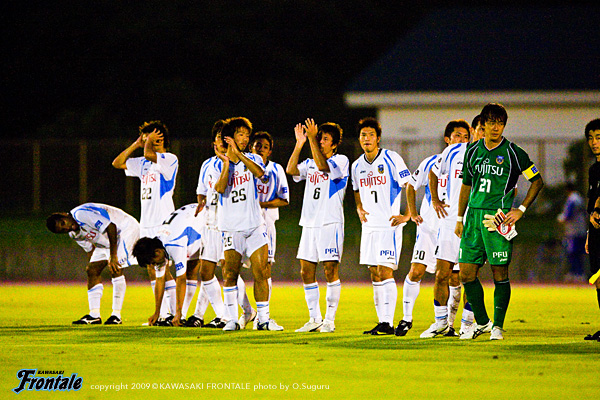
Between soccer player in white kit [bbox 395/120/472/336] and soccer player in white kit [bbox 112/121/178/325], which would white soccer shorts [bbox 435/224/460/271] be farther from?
soccer player in white kit [bbox 112/121/178/325]

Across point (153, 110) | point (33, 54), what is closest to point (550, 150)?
point (153, 110)

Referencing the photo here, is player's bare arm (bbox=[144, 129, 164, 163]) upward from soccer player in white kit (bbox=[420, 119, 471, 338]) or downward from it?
upward

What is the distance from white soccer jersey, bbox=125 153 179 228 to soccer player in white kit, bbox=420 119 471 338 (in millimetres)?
3313

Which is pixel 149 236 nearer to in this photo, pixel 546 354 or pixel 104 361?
pixel 104 361

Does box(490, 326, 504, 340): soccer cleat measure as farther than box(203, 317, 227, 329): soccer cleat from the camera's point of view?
No

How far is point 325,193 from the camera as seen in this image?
36.2ft

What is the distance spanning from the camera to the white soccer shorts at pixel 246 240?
35.8 feet

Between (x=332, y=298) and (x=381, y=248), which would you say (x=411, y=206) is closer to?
(x=381, y=248)

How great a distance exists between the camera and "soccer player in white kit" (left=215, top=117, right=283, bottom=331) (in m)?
10.9

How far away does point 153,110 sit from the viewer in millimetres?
37906

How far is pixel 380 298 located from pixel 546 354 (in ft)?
7.41

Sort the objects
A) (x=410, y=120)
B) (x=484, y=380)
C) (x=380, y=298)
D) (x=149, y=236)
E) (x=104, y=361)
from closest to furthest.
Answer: (x=484, y=380) < (x=104, y=361) < (x=380, y=298) < (x=149, y=236) < (x=410, y=120)

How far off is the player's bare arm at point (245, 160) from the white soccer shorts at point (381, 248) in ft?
4.35

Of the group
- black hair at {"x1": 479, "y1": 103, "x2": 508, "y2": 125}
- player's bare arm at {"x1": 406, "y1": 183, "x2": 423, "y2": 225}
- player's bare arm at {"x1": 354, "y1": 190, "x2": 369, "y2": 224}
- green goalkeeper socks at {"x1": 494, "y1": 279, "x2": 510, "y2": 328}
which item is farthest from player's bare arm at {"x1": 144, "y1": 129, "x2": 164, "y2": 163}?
green goalkeeper socks at {"x1": 494, "y1": 279, "x2": 510, "y2": 328}
